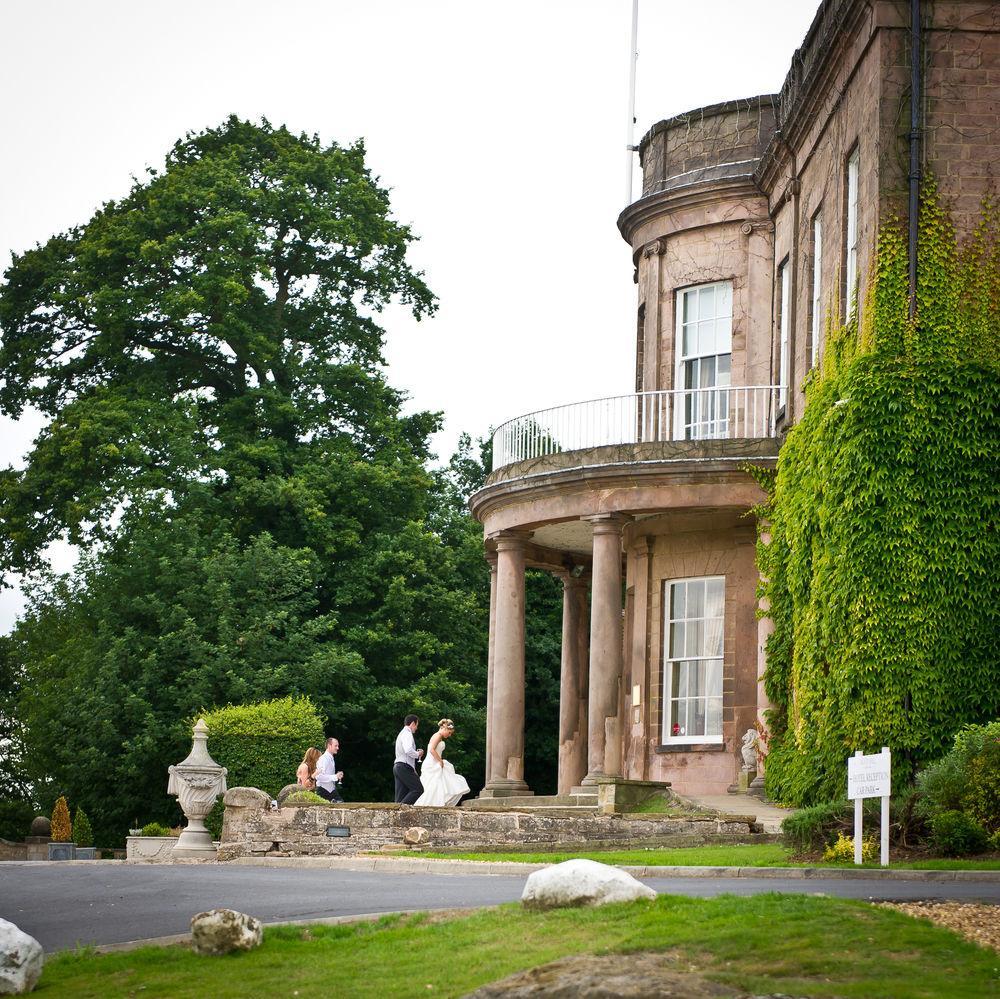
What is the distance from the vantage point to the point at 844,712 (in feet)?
72.1

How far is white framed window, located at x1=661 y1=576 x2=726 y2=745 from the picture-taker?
1179 inches

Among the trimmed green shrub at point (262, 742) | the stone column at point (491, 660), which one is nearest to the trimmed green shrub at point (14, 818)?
the trimmed green shrub at point (262, 742)

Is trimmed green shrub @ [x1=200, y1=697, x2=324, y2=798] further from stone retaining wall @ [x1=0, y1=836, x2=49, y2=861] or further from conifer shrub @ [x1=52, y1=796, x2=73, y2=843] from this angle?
conifer shrub @ [x1=52, y1=796, x2=73, y2=843]

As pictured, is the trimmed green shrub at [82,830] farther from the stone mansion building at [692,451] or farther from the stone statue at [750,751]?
the stone statue at [750,751]

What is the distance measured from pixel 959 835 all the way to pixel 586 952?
8.84 metres

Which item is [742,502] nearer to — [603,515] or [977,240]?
[603,515]

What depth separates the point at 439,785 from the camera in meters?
26.6

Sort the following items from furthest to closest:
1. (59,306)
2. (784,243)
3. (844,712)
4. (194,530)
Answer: (59,306) → (194,530) → (784,243) → (844,712)

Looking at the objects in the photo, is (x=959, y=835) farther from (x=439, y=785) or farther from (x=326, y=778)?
(x=326, y=778)

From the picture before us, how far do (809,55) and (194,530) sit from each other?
16.2 meters

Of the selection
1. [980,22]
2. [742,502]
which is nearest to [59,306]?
[742,502]

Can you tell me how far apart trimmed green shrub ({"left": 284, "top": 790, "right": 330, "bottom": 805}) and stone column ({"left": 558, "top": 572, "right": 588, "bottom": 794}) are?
8.12 meters

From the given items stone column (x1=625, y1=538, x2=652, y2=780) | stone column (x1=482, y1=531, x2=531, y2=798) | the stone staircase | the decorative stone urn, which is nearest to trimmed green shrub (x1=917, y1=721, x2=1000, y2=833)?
the stone staircase

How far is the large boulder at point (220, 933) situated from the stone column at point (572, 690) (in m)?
21.4
